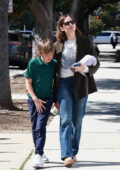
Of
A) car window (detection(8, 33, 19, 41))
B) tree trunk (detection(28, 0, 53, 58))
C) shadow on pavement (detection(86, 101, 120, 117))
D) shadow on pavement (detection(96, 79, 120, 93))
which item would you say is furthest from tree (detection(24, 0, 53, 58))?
car window (detection(8, 33, 19, 41))

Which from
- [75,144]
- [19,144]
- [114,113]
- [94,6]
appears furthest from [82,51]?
[94,6]

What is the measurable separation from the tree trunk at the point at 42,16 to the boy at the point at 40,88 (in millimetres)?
13480

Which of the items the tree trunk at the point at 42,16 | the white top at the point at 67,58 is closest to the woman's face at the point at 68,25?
the white top at the point at 67,58

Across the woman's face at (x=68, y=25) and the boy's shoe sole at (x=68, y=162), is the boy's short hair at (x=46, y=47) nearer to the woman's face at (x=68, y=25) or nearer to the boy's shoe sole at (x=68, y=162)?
the woman's face at (x=68, y=25)

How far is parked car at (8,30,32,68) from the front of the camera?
96.9 feet

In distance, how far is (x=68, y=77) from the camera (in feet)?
25.7

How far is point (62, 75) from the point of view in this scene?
783 centimetres

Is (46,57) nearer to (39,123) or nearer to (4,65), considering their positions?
(39,123)

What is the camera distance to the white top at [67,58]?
25.6ft

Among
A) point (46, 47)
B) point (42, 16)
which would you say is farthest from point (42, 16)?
point (46, 47)

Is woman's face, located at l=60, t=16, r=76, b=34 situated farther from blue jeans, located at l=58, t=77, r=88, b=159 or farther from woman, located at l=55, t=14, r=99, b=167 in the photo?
blue jeans, located at l=58, t=77, r=88, b=159

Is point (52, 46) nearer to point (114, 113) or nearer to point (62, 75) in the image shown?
point (62, 75)

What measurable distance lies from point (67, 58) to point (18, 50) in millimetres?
21974

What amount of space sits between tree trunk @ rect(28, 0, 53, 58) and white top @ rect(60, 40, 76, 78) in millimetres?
13446
